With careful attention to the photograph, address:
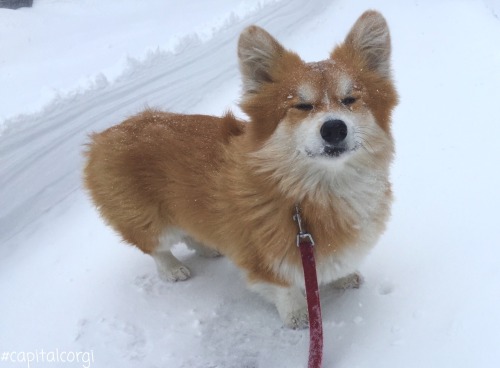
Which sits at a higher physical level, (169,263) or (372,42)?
(372,42)

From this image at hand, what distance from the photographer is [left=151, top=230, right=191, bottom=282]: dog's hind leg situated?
3.14m

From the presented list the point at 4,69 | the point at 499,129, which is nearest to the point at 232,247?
the point at 499,129

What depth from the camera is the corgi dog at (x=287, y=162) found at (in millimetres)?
2279

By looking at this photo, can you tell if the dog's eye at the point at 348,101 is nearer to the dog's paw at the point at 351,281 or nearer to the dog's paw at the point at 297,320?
the dog's paw at the point at 351,281

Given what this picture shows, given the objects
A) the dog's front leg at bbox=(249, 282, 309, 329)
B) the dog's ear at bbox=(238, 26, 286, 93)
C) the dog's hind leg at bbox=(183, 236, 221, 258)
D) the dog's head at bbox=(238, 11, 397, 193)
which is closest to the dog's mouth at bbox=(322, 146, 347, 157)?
the dog's head at bbox=(238, 11, 397, 193)

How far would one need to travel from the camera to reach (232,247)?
2752mm

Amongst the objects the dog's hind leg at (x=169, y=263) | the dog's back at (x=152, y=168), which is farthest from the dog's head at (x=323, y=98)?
the dog's hind leg at (x=169, y=263)

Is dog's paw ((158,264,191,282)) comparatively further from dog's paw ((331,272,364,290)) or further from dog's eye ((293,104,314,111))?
dog's eye ((293,104,314,111))

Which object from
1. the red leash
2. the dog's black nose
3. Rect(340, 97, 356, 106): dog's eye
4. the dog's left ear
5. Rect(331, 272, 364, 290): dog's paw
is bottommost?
Rect(331, 272, 364, 290): dog's paw

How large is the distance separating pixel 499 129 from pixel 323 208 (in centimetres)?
240

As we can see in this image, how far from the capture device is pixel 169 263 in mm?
3225

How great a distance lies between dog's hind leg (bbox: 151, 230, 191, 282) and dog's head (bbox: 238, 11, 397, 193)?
1.09 m

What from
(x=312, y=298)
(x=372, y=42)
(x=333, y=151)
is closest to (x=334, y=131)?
(x=333, y=151)

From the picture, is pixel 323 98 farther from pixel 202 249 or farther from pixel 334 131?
pixel 202 249
